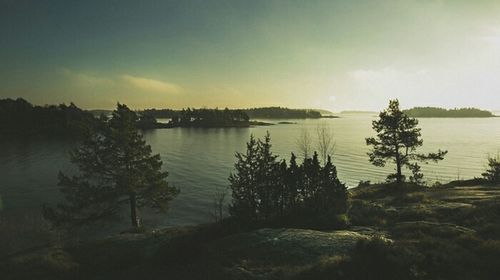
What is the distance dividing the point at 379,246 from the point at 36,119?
188 meters

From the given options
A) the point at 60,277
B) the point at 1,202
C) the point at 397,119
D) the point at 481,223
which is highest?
the point at 397,119

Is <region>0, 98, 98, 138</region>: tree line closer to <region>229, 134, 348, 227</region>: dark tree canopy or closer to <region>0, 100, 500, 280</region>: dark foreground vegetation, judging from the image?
<region>0, 100, 500, 280</region>: dark foreground vegetation

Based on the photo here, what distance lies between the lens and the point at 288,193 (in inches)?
1228

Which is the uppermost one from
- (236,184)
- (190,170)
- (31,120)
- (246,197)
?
(31,120)

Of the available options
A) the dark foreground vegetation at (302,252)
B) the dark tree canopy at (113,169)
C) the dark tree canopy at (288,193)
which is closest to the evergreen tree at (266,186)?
the dark tree canopy at (288,193)

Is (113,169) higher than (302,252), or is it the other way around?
(113,169)

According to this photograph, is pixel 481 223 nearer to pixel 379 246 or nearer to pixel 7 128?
pixel 379 246

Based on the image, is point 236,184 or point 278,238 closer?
point 278,238

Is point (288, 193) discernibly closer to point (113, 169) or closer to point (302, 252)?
point (302, 252)

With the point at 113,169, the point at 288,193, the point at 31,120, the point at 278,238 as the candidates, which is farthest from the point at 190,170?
the point at 31,120

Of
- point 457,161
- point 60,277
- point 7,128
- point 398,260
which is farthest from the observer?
point 7,128

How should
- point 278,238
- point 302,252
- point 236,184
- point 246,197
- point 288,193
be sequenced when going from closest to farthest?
1. point 302,252
2. point 278,238
3. point 246,197
4. point 288,193
5. point 236,184

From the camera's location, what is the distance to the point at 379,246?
49.2 feet

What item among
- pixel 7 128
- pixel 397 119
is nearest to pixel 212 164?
pixel 397 119
